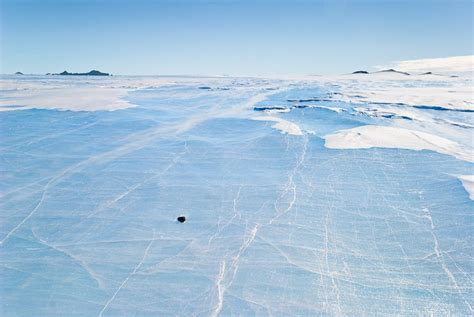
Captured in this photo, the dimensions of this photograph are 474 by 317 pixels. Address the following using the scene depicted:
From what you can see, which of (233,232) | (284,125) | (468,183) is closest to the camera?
(233,232)

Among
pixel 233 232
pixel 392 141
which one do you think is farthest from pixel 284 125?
pixel 233 232

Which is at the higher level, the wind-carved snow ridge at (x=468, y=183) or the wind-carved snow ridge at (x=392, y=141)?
the wind-carved snow ridge at (x=468, y=183)

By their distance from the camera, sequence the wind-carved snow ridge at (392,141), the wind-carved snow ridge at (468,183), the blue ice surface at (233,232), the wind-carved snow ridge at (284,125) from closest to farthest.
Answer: the blue ice surface at (233,232) < the wind-carved snow ridge at (468,183) < the wind-carved snow ridge at (392,141) < the wind-carved snow ridge at (284,125)

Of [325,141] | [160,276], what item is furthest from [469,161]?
[160,276]

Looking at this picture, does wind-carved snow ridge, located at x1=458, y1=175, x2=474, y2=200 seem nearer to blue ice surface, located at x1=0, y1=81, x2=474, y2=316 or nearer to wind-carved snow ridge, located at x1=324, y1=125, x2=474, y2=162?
blue ice surface, located at x1=0, y1=81, x2=474, y2=316

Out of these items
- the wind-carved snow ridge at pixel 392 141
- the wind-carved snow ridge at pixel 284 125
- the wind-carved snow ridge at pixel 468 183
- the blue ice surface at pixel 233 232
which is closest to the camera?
the blue ice surface at pixel 233 232

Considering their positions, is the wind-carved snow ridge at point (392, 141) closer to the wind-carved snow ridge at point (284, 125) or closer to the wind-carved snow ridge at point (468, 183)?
the wind-carved snow ridge at point (284, 125)

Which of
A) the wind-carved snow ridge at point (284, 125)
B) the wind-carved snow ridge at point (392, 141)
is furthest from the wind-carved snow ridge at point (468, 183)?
the wind-carved snow ridge at point (284, 125)

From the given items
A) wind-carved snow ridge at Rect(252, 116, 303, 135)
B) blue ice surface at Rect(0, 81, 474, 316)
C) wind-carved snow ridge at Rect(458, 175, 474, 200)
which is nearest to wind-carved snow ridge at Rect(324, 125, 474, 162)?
blue ice surface at Rect(0, 81, 474, 316)

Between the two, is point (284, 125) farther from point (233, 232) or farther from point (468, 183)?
point (233, 232)

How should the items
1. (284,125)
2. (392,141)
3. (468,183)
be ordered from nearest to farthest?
(468,183), (392,141), (284,125)
